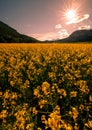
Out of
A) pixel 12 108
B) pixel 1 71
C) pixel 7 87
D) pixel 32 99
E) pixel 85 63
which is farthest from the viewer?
pixel 85 63

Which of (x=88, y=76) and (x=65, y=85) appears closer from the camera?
(x=65, y=85)

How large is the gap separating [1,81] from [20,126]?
4.47 m

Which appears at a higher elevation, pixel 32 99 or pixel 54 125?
pixel 54 125

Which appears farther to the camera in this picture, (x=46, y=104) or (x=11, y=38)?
(x=11, y=38)

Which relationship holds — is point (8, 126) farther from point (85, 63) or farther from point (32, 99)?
point (85, 63)

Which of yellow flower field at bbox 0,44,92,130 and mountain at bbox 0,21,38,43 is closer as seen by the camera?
yellow flower field at bbox 0,44,92,130

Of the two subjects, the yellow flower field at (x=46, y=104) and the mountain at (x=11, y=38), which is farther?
the mountain at (x=11, y=38)

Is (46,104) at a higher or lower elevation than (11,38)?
lower

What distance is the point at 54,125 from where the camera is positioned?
331 centimetres

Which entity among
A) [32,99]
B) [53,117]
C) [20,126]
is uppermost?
[53,117]

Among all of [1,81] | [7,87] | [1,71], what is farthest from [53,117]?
[1,71]

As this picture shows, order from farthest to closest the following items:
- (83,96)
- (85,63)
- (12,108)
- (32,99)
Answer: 1. (85,63)
2. (32,99)
3. (83,96)
4. (12,108)

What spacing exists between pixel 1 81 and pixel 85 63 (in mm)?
3740

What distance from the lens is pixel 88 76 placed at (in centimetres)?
761
